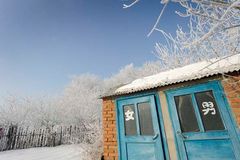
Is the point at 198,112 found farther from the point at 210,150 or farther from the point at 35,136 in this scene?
the point at 35,136

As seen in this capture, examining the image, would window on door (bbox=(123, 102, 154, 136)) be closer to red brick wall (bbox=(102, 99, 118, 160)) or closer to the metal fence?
red brick wall (bbox=(102, 99, 118, 160))

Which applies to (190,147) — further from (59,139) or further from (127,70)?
(127,70)

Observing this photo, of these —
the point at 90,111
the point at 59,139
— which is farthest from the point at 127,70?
the point at 59,139

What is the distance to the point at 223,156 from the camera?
288 cm

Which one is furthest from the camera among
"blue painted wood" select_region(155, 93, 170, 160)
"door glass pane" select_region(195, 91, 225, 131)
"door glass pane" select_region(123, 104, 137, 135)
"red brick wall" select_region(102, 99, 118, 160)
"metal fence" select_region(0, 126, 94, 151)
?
"metal fence" select_region(0, 126, 94, 151)

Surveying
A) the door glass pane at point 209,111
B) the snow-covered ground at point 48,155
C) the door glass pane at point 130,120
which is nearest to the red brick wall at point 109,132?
the door glass pane at point 130,120

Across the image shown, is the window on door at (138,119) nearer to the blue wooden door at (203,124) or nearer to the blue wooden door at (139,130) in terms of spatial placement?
the blue wooden door at (139,130)

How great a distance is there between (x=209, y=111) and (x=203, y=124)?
0.33 metres

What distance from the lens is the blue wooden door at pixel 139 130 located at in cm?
Answer: 361

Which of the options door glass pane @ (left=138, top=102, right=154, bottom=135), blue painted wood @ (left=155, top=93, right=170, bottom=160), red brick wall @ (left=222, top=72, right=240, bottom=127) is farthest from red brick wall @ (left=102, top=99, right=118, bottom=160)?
red brick wall @ (left=222, top=72, right=240, bottom=127)

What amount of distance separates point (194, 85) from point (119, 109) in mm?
2201

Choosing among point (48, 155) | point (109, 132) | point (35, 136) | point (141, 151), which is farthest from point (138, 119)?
point (35, 136)

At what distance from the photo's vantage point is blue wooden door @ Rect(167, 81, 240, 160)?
2.94 meters

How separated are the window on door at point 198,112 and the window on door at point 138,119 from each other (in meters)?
0.80
